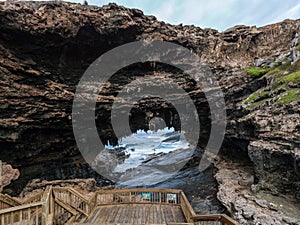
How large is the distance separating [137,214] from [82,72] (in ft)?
69.4

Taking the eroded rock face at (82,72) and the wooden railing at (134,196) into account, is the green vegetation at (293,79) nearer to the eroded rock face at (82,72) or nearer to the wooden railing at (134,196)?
the eroded rock face at (82,72)

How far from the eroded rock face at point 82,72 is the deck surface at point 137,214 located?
1118cm

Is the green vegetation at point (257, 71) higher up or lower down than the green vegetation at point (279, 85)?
higher up

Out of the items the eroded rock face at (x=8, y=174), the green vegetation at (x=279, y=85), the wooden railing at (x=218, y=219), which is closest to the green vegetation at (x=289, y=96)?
the green vegetation at (x=279, y=85)

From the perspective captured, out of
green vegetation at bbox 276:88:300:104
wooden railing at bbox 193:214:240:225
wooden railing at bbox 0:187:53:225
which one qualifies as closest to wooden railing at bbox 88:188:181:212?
wooden railing at bbox 193:214:240:225

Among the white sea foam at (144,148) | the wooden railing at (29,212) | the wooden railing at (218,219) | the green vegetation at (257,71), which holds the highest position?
the green vegetation at (257,71)

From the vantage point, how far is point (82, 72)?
26234 millimetres

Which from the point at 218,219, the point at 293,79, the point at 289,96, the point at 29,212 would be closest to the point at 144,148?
the point at 293,79

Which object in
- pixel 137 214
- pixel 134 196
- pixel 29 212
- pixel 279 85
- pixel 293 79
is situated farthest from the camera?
pixel 279 85

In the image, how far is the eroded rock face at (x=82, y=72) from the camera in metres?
18.4

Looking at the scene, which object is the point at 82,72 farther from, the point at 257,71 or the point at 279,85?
the point at 257,71

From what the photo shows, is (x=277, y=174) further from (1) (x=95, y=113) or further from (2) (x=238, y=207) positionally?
(1) (x=95, y=113)

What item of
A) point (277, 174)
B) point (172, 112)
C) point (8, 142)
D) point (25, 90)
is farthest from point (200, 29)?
point (8, 142)

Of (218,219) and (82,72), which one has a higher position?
(82,72)
